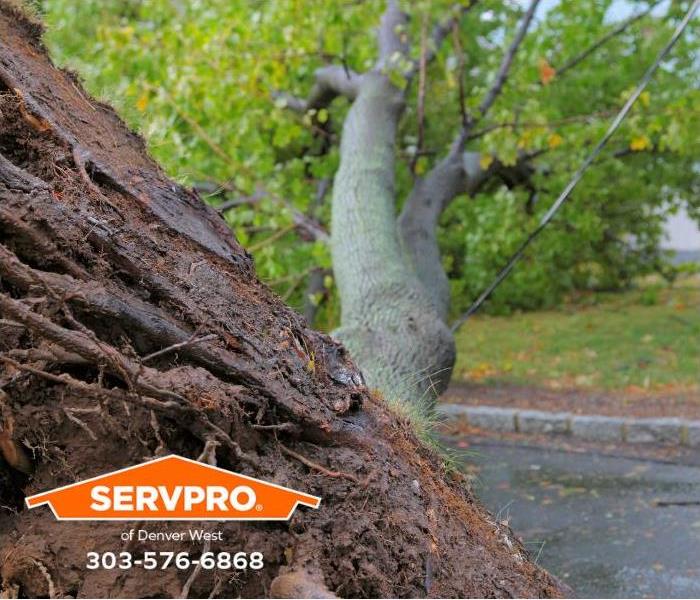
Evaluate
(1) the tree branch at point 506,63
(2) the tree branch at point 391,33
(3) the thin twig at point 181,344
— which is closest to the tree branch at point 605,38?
(1) the tree branch at point 506,63

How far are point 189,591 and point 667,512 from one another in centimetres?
448

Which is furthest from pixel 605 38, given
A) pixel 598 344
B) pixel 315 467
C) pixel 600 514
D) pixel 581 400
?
pixel 315 467

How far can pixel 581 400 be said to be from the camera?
970 cm

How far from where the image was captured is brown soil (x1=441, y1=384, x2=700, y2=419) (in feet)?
29.1

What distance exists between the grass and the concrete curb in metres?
2.00

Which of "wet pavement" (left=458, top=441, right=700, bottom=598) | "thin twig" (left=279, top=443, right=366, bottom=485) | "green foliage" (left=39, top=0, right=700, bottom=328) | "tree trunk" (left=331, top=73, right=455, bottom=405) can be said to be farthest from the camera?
"green foliage" (left=39, top=0, right=700, bottom=328)

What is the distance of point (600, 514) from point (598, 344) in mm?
6806

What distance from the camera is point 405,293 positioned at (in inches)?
252

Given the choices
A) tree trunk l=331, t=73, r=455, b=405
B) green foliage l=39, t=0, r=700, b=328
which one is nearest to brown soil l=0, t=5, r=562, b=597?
tree trunk l=331, t=73, r=455, b=405

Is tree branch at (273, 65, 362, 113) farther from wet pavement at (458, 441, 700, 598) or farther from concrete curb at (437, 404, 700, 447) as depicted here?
wet pavement at (458, 441, 700, 598)

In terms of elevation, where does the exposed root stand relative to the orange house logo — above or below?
below

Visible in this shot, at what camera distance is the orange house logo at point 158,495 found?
7.57 feet

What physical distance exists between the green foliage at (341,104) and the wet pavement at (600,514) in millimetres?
2824

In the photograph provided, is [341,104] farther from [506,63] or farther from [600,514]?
[600,514]
